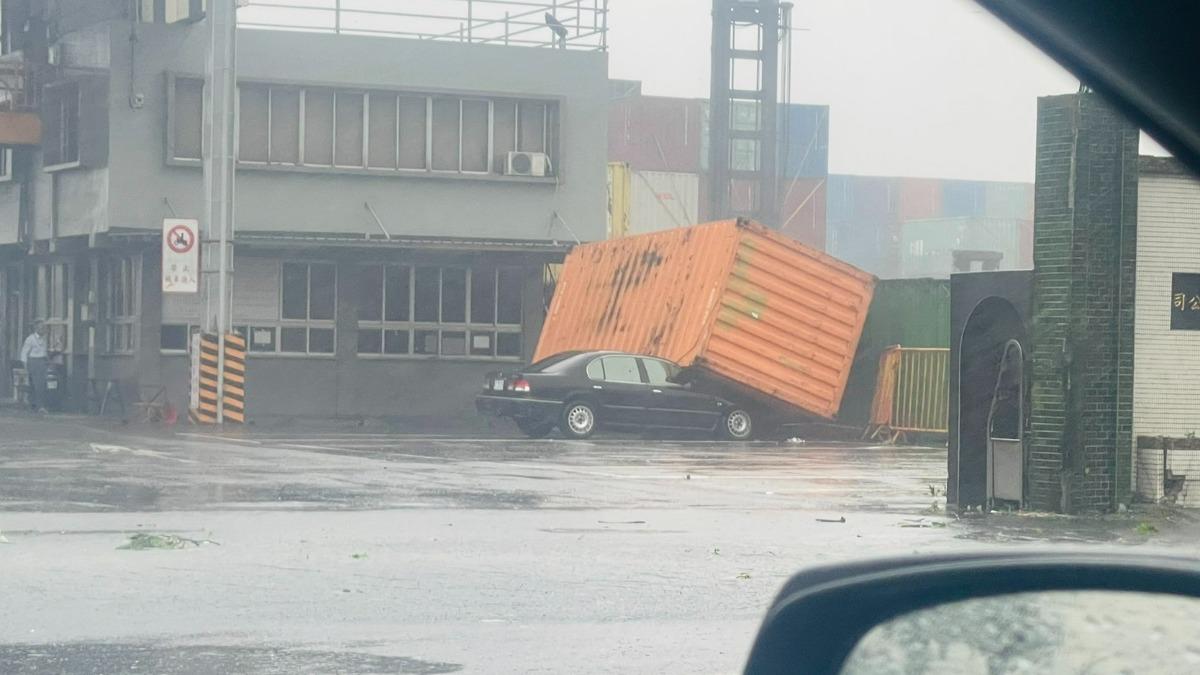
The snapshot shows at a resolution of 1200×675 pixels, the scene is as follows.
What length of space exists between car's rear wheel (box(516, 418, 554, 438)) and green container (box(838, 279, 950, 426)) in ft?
19.5

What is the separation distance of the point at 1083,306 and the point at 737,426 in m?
15.6

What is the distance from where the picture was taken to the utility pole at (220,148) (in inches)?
1117

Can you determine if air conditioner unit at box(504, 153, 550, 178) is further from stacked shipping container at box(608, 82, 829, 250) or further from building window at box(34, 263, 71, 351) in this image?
stacked shipping container at box(608, 82, 829, 250)

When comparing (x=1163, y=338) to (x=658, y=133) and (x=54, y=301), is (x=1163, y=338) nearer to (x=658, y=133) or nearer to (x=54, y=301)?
(x=54, y=301)

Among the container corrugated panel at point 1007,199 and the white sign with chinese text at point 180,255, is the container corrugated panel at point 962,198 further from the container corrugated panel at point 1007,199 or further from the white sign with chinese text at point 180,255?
the white sign with chinese text at point 180,255

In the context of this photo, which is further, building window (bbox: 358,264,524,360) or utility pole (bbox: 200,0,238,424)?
building window (bbox: 358,264,524,360)

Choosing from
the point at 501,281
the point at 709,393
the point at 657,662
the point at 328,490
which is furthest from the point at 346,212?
the point at 657,662

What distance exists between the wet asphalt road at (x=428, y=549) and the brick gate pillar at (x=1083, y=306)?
461mm

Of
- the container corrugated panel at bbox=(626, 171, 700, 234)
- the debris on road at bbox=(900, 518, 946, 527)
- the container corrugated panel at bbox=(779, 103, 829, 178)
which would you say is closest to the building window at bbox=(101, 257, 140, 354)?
the debris on road at bbox=(900, 518, 946, 527)

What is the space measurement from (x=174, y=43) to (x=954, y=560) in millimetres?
33263

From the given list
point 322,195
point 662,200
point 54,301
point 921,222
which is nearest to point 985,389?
point 322,195

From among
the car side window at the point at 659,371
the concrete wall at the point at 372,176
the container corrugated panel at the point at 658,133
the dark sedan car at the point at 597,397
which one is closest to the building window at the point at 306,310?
the concrete wall at the point at 372,176

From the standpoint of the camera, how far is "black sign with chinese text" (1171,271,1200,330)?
49.5 feet

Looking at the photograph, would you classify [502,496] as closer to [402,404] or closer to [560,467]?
[560,467]
